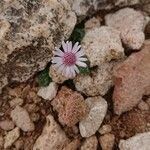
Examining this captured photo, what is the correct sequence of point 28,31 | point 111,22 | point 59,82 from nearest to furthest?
1. point 28,31
2. point 59,82
3. point 111,22

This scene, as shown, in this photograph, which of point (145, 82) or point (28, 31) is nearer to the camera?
point (28, 31)

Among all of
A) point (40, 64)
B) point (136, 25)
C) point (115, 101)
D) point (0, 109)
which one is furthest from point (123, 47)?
point (0, 109)

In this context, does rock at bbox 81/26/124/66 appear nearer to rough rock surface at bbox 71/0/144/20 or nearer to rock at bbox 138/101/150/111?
rough rock surface at bbox 71/0/144/20

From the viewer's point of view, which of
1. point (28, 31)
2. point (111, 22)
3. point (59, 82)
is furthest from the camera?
point (111, 22)

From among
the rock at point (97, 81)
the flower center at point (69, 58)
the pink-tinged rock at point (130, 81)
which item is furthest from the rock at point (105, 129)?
the flower center at point (69, 58)

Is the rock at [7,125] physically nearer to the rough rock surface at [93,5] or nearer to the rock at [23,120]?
the rock at [23,120]

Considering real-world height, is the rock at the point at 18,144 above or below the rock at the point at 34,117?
below

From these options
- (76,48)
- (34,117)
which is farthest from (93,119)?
(76,48)

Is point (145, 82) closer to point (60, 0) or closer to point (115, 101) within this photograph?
point (115, 101)
